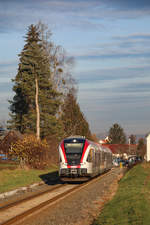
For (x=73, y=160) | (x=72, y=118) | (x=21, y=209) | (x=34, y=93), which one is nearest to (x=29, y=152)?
(x=73, y=160)

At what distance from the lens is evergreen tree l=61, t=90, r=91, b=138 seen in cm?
6656

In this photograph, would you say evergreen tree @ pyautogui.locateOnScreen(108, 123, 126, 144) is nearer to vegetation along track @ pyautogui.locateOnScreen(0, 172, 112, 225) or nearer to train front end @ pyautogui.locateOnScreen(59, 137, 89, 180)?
train front end @ pyautogui.locateOnScreen(59, 137, 89, 180)

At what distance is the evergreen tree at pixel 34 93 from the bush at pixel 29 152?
12749 mm

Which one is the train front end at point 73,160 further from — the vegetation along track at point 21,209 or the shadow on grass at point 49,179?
the vegetation along track at point 21,209

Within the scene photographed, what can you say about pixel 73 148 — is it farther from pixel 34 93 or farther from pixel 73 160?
pixel 34 93

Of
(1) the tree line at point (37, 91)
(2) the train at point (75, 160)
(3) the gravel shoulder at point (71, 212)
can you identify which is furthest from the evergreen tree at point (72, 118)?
(3) the gravel shoulder at point (71, 212)

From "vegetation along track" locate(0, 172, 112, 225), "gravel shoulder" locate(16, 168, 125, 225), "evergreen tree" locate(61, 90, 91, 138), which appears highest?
"evergreen tree" locate(61, 90, 91, 138)

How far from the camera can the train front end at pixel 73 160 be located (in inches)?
1010

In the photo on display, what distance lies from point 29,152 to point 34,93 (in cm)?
1744

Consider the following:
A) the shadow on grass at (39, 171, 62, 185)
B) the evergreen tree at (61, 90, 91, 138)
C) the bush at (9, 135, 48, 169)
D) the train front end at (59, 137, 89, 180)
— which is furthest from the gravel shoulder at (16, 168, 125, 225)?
the evergreen tree at (61, 90, 91, 138)

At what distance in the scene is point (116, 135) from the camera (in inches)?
6742

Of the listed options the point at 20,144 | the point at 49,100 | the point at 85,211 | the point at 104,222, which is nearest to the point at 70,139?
the point at 20,144

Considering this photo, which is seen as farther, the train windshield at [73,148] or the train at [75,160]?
the train windshield at [73,148]

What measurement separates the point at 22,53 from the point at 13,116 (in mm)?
9767
